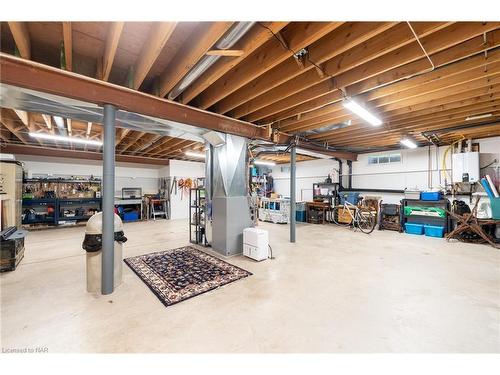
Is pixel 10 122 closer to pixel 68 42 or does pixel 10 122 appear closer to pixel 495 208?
pixel 68 42

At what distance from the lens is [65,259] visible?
13.0 ft

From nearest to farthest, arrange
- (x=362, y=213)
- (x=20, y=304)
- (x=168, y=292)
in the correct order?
(x=20, y=304)
(x=168, y=292)
(x=362, y=213)

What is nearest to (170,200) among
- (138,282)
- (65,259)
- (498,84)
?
(65,259)

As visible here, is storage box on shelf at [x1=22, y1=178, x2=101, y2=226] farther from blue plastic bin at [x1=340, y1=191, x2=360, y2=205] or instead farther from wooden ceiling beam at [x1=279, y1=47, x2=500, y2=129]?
blue plastic bin at [x1=340, y1=191, x2=360, y2=205]

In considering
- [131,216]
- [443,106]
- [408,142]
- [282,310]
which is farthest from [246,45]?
[131,216]

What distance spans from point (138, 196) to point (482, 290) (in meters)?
10.6

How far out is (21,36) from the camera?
6.39 feet

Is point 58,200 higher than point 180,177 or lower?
lower

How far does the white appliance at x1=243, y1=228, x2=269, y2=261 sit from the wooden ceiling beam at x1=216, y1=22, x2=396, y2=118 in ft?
7.70

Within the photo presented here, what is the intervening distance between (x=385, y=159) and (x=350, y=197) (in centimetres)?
189

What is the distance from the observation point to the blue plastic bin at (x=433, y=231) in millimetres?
5910

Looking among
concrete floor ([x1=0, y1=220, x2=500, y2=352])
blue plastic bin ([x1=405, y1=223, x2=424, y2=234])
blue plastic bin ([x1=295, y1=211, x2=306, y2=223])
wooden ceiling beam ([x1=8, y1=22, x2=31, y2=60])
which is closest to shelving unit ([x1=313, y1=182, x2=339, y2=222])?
blue plastic bin ([x1=295, y1=211, x2=306, y2=223])
